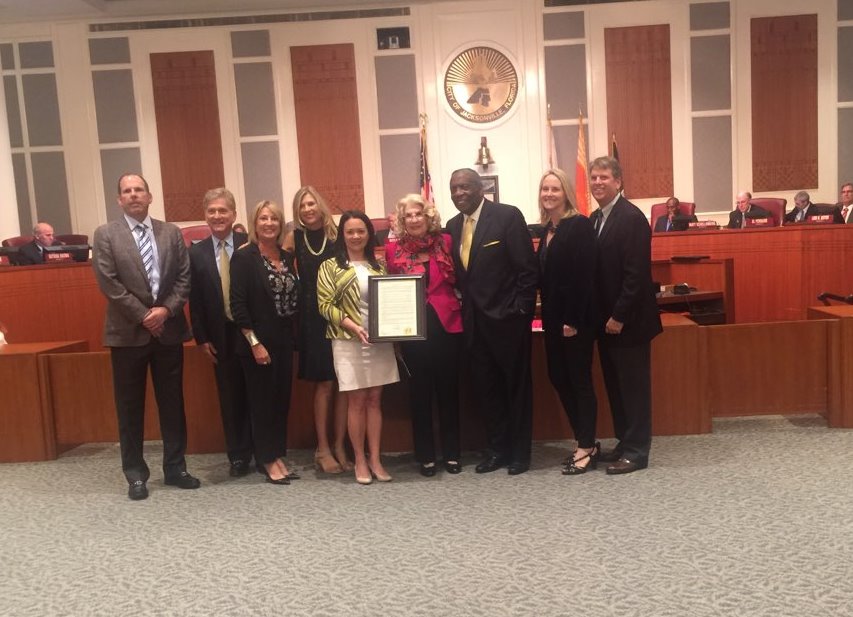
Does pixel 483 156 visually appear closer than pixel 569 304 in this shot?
No

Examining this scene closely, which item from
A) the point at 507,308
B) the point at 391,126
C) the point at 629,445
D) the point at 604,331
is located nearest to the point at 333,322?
the point at 507,308

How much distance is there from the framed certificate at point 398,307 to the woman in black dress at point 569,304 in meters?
0.61

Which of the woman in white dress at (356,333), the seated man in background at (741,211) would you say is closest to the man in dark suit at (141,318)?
the woman in white dress at (356,333)

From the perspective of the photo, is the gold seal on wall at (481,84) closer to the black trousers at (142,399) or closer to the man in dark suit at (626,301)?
the man in dark suit at (626,301)

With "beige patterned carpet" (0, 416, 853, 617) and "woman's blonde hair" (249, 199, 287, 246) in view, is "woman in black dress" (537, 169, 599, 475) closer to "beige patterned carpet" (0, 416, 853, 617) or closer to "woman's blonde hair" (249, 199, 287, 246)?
"beige patterned carpet" (0, 416, 853, 617)

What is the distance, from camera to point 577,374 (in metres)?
3.44

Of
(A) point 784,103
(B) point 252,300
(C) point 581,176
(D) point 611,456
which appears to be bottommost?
(D) point 611,456

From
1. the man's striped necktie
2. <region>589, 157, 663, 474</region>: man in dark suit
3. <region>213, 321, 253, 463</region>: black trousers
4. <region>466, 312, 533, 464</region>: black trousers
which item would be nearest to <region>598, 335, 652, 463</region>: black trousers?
<region>589, 157, 663, 474</region>: man in dark suit

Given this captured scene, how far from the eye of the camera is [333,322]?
3.37 metres

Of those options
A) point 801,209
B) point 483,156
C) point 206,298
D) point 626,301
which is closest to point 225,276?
point 206,298

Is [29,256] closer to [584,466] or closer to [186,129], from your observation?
[186,129]

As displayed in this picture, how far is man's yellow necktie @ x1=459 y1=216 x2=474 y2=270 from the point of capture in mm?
3422

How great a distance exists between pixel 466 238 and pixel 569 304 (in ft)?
1.90

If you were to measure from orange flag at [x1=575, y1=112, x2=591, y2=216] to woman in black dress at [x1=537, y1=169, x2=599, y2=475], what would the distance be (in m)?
6.27
